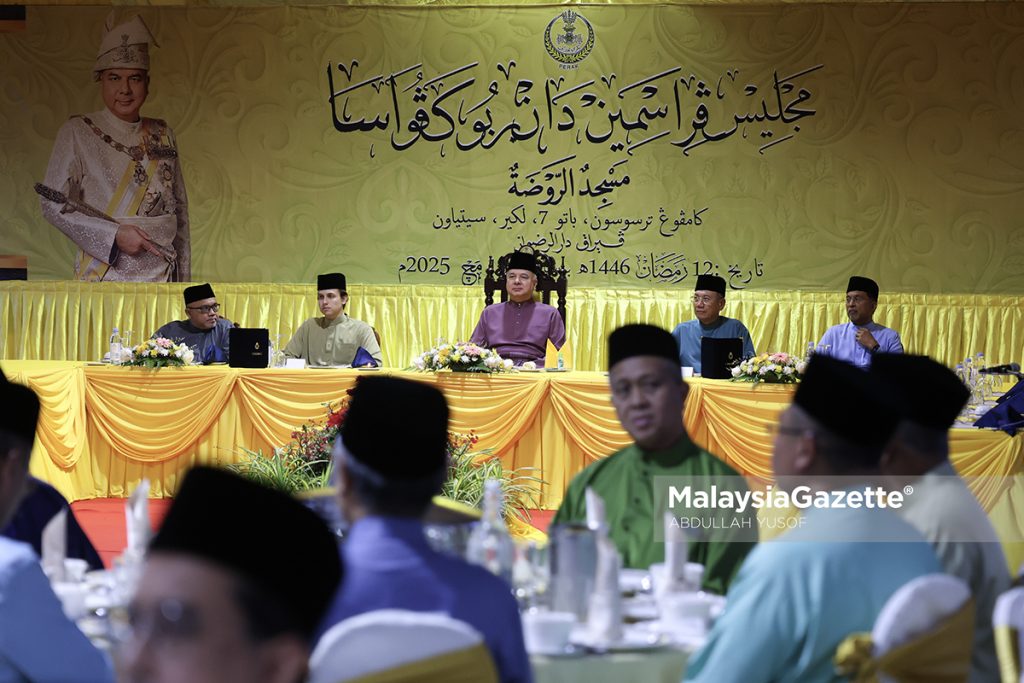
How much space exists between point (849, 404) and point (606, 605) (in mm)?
675

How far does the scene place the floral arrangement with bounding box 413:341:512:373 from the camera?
23.3 ft

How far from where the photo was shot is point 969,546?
2.57 meters

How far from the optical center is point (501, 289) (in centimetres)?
900

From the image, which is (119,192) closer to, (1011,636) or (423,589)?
(423,589)

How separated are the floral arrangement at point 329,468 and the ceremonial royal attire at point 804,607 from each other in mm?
3874

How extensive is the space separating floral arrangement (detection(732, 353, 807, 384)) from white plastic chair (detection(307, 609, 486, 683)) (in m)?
5.33

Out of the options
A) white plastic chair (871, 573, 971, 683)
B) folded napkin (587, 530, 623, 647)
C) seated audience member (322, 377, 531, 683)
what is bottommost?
folded napkin (587, 530, 623, 647)

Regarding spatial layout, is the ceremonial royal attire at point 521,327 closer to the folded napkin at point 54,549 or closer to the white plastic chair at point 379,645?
the folded napkin at point 54,549

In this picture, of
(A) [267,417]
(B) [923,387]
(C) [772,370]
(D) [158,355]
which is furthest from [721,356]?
(B) [923,387]

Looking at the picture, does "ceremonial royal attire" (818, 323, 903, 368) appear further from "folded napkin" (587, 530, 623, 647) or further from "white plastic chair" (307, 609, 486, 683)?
"white plastic chair" (307, 609, 486, 683)

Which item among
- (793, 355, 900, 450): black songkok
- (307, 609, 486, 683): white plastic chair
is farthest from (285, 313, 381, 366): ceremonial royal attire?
(307, 609, 486, 683): white plastic chair

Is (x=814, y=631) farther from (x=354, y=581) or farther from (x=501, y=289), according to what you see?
(x=501, y=289)

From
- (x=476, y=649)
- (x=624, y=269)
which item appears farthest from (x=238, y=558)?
(x=624, y=269)

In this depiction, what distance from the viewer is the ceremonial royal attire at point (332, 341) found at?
866 centimetres
